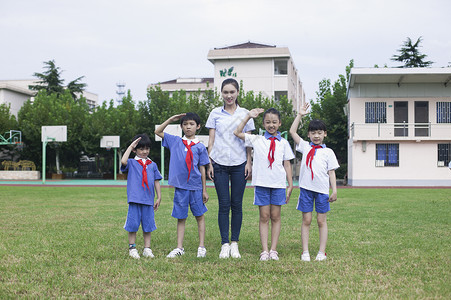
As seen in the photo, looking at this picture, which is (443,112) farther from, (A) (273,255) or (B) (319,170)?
(A) (273,255)

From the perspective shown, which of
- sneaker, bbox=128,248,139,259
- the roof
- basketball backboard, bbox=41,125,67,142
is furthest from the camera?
basketball backboard, bbox=41,125,67,142

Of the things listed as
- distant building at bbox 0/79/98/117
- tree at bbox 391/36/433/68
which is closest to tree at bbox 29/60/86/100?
distant building at bbox 0/79/98/117

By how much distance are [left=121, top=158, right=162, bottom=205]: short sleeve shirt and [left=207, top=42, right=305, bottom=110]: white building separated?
1838 inches

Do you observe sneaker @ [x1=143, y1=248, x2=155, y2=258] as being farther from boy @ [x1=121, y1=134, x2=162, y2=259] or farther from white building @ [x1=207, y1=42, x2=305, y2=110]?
white building @ [x1=207, y1=42, x2=305, y2=110]

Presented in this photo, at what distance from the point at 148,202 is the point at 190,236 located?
5.11ft

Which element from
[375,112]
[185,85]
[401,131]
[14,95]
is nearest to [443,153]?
[401,131]

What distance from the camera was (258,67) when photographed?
5375 cm

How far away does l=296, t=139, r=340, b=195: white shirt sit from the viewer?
212 inches

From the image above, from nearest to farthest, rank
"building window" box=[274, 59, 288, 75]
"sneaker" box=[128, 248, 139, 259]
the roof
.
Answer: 1. "sneaker" box=[128, 248, 139, 259]
2. the roof
3. "building window" box=[274, 59, 288, 75]

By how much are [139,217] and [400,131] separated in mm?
25472

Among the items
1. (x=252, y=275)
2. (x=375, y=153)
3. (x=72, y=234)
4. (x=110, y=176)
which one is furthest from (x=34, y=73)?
(x=252, y=275)

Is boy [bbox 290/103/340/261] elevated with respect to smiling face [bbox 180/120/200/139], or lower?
lower

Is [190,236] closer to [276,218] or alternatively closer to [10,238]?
[276,218]

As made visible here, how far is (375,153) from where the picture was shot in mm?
28531
